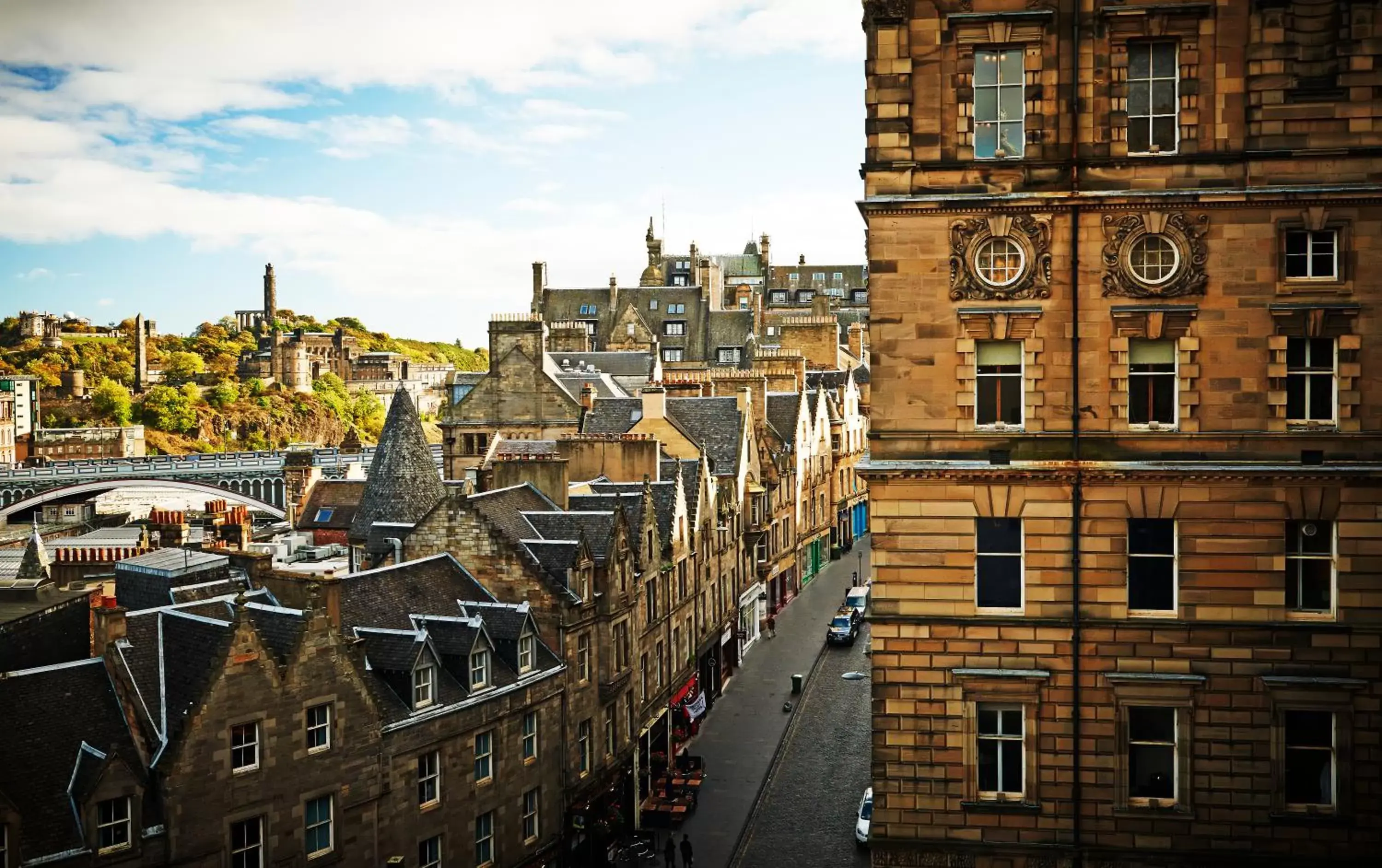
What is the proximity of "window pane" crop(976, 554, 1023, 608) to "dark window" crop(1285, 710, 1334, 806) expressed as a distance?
4543mm

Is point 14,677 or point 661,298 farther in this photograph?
point 661,298

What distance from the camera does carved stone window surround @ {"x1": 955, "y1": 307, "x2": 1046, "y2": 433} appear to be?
789 inches

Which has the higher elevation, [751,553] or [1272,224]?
[1272,224]

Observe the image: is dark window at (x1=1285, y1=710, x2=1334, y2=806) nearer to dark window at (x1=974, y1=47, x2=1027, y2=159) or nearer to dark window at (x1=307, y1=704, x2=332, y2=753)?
dark window at (x1=974, y1=47, x2=1027, y2=159)

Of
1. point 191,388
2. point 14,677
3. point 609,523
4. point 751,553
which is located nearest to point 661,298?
point 751,553

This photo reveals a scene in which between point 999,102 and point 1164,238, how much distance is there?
11.1 ft

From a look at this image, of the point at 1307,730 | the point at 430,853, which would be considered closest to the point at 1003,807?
the point at 1307,730

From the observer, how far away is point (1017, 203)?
19.9 metres

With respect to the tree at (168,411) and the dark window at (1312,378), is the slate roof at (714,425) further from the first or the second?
the tree at (168,411)

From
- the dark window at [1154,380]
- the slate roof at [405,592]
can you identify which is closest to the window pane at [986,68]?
the dark window at [1154,380]

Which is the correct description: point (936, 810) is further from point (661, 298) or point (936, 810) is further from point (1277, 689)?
Result: point (661, 298)

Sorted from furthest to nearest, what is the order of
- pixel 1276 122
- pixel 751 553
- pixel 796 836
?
1. pixel 751 553
2. pixel 796 836
3. pixel 1276 122

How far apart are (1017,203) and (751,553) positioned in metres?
42.4

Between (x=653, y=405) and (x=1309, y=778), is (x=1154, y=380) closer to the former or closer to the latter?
(x=1309, y=778)
